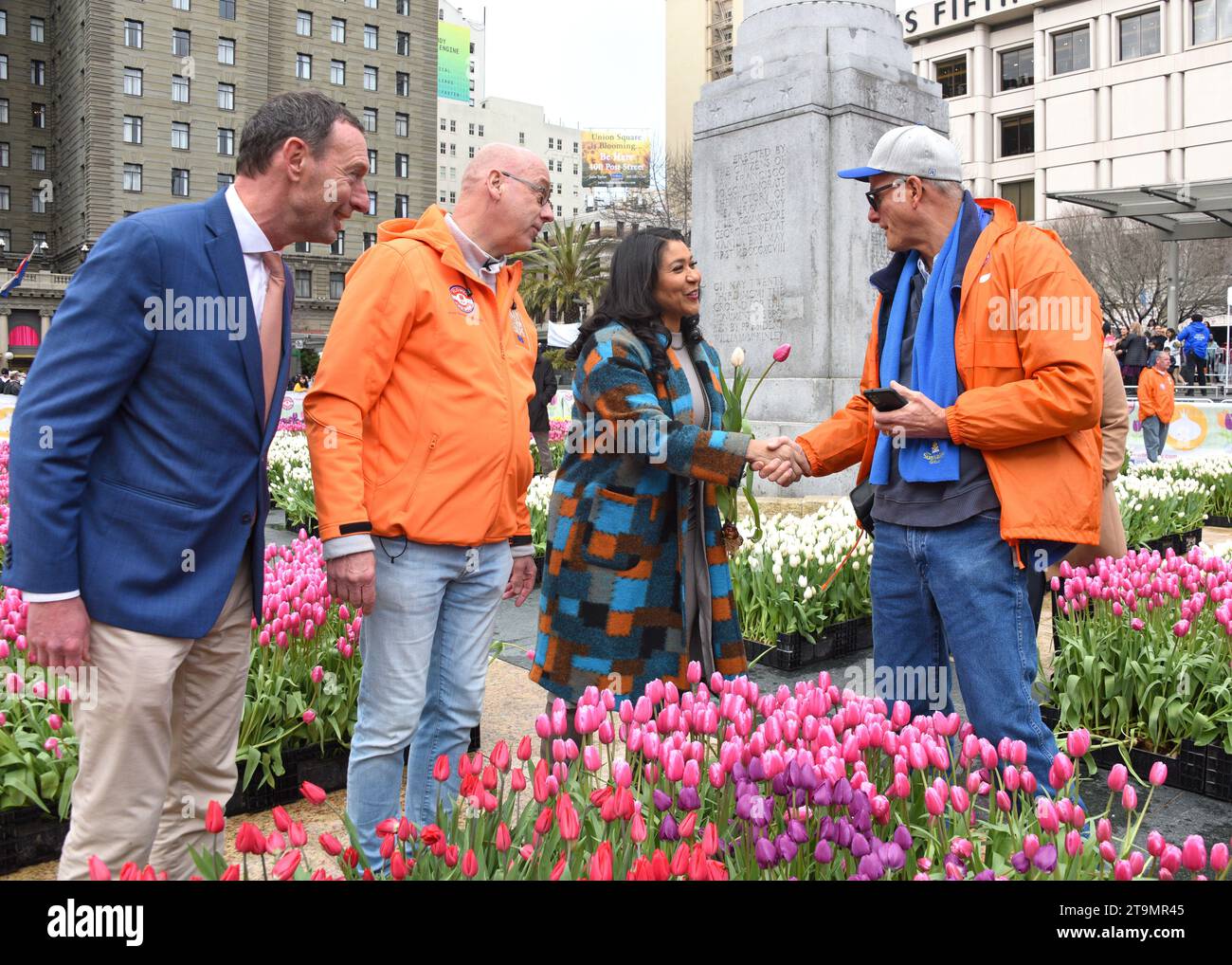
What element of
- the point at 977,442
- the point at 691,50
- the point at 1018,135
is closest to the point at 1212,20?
the point at 1018,135

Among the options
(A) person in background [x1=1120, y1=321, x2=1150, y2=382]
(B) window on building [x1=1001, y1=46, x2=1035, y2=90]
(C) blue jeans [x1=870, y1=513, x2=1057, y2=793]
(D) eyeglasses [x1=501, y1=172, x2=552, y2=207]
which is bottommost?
(C) blue jeans [x1=870, y1=513, x2=1057, y2=793]

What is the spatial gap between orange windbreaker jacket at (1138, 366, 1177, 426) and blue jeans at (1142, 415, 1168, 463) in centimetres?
9

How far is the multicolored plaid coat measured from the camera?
3.59 m

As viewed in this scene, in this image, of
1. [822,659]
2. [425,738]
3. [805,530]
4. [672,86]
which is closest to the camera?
[425,738]

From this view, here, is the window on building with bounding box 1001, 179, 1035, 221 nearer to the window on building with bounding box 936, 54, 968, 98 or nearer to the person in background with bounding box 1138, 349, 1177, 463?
the window on building with bounding box 936, 54, 968, 98

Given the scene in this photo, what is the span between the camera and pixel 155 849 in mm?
2736

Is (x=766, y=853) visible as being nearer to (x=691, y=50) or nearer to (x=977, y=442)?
(x=977, y=442)

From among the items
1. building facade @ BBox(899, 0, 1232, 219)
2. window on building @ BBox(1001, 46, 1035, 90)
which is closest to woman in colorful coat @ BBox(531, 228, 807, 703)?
building facade @ BBox(899, 0, 1232, 219)

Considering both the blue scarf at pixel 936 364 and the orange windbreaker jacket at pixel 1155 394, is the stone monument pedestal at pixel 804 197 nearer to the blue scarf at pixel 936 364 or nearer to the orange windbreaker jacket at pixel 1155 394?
the orange windbreaker jacket at pixel 1155 394

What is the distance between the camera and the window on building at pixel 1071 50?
55.8 m

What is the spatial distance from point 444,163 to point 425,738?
120793 millimetres

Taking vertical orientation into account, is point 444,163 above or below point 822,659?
above
